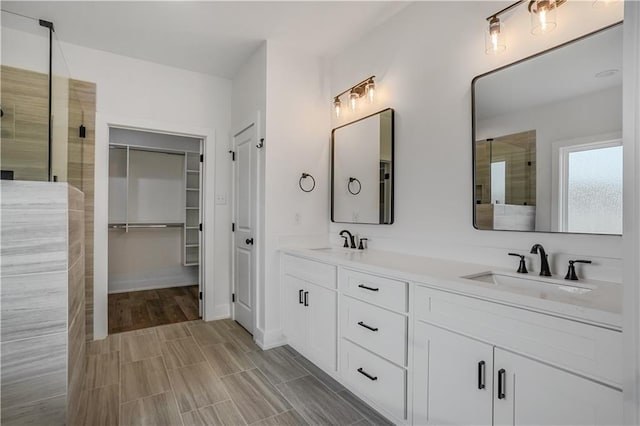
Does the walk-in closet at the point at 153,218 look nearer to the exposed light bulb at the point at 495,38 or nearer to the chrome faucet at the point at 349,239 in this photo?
the chrome faucet at the point at 349,239

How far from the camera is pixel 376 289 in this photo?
190 cm

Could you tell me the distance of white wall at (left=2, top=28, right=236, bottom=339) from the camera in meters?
3.11

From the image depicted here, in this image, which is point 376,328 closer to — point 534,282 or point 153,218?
point 534,282

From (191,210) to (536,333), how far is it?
4.66m

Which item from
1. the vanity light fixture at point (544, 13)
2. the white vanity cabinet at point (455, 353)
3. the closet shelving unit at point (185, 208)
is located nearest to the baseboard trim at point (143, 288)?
the closet shelving unit at point (185, 208)

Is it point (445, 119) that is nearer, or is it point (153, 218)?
point (445, 119)

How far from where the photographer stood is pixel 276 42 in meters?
2.93

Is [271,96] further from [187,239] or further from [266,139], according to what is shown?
[187,239]

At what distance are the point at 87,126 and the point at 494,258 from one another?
11.7 feet

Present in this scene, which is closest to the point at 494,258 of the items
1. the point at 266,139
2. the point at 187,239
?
the point at 266,139

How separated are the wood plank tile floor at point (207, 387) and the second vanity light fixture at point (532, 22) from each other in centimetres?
224

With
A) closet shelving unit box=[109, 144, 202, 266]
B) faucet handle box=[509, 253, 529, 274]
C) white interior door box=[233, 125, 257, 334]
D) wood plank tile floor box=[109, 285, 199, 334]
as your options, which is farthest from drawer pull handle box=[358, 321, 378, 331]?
closet shelving unit box=[109, 144, 202, 266]

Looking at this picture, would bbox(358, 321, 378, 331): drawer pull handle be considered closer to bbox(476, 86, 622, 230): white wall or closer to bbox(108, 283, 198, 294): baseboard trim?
bbox(476, 86, 622, 230): white wall

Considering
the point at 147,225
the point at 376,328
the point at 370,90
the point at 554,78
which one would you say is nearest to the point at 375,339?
the point at 376,328
